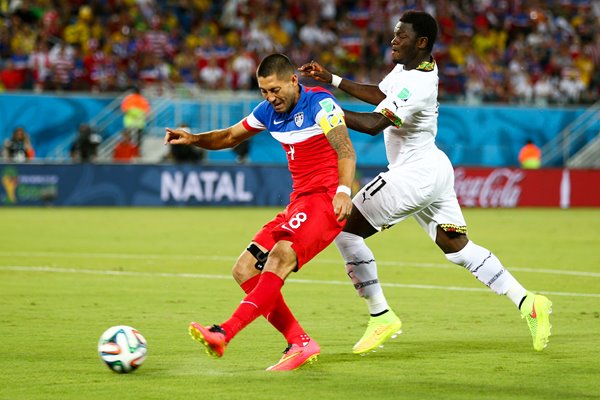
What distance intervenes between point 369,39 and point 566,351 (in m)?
25.7

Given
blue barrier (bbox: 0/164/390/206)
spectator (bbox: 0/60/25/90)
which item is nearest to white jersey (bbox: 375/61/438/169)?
blue barrier (bbox: 0/164/390/206)

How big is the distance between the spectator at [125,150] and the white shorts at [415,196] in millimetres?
20264

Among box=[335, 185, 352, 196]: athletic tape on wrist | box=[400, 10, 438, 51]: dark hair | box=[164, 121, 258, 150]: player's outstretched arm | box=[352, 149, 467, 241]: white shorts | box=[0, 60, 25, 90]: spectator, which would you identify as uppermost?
box=[400, 10, 438, 51]: dark hair

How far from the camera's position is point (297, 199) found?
25.3 ft

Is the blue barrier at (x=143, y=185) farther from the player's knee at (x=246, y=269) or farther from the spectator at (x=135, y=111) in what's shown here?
the player's knee at (x=246, y=269)

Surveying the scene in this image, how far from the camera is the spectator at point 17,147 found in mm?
26375

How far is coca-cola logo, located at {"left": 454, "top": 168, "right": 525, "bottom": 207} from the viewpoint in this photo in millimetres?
28953

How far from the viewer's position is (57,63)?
92.2 ft

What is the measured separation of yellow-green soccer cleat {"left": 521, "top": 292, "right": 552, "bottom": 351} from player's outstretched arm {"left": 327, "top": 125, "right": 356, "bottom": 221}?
195cm

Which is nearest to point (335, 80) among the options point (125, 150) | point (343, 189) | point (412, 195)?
point (412, 195)

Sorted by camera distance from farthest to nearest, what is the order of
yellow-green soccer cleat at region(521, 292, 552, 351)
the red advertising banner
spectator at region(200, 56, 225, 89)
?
spectator at region(200, 56, 225, 89), the red advertising banner, yellow-green soccer cleat at region(521, 292, 552, 351)

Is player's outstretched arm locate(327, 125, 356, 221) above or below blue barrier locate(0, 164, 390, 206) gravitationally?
above

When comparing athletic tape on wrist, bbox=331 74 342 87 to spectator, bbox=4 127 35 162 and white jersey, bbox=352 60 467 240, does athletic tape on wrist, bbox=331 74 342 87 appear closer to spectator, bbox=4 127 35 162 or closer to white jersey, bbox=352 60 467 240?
white jersey, bbox=352 60 467 240

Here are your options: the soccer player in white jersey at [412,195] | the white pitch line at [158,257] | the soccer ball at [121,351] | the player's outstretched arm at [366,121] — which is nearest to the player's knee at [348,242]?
the soccer player in white jersey at [412,195]
